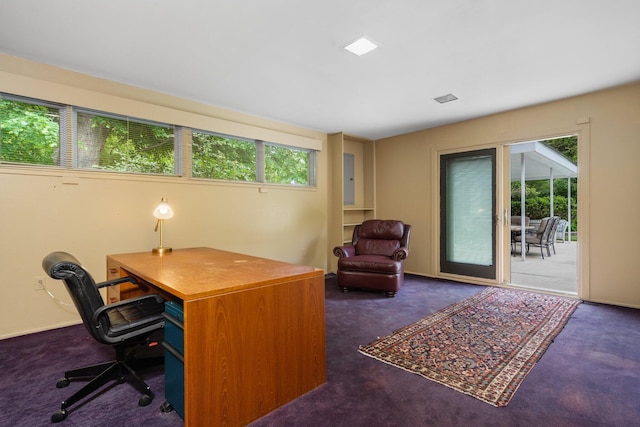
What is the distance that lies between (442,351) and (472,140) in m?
3.46

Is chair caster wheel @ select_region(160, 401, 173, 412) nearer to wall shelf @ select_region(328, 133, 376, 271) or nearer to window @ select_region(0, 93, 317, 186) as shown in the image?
window @ select_region(0, 93, 317, 186)

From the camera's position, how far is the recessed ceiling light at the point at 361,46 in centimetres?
249

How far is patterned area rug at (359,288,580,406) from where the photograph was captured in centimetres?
201

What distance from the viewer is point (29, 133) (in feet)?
9.28

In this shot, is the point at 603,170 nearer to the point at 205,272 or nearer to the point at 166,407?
the point at 205,272

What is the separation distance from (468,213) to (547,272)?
2059 mm

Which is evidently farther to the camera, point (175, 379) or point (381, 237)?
point (381, 237)

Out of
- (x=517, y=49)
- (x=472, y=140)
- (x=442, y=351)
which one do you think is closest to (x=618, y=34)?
(x=517, y=49)

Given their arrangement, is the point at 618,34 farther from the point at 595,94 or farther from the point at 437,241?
the point at 437,241

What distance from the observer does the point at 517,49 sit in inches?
104

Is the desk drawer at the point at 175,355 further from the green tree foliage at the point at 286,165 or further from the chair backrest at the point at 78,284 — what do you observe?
the green tree foliage at the point at 286,165

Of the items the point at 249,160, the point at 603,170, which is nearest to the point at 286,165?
the point at 249,160

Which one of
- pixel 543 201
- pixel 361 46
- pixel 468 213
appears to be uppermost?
pixel 361 46

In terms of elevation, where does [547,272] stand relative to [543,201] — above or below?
below
